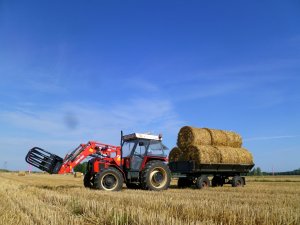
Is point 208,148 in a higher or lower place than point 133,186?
higher

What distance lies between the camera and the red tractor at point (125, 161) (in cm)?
1323

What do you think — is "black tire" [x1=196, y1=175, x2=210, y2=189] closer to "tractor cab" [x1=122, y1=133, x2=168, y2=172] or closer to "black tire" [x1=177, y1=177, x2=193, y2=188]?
"black tire" [x1=177, y1=177, x2=193, y2=188]

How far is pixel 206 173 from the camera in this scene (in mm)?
16156

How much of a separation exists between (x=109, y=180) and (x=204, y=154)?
15.0 feet

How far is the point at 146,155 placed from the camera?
13742 mm

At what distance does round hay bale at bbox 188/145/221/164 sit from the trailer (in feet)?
0.68

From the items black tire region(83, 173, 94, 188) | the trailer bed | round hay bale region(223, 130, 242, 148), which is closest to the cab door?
black tire region(83, 173, 94, 188)

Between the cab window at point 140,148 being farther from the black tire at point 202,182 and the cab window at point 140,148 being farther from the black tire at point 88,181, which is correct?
the black tire at point 202,182

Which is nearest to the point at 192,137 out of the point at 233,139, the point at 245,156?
the point at 233,139

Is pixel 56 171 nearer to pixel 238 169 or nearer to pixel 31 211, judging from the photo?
pixel 31 211

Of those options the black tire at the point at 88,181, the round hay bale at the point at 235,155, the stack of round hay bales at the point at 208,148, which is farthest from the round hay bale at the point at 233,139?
the black tire at the point at 88,181

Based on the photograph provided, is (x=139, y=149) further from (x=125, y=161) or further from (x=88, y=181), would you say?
(x=88, y=181)

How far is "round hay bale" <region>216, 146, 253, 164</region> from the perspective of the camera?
53.6 ft

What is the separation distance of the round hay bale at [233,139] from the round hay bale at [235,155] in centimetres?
31
